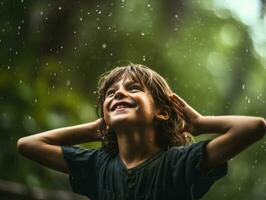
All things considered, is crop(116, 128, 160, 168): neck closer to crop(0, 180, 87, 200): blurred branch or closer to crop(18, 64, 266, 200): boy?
crop(18, 64, 266, 200): boy

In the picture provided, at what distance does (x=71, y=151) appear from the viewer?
2.16 ft

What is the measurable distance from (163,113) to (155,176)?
9cm

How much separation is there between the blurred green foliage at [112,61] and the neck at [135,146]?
50 cm

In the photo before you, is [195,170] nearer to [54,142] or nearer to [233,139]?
[233,139]

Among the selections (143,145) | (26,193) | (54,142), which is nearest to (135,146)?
(143,145)

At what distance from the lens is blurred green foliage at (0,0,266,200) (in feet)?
3.68

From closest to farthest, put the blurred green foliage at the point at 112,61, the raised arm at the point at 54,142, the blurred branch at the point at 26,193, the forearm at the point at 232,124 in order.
Result: the forearm at the point at 232,124 < the raised arm at the point at 54,142 < the blurred branch at the point at 26,193 < the blurred green foliage at the point at 112,61

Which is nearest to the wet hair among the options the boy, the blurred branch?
the boy

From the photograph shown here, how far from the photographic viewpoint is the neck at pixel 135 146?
62cm

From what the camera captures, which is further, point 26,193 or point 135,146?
point 26,193

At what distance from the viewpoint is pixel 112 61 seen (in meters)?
1.24

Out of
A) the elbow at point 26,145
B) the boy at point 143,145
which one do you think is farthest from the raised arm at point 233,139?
the elbow at point 26,145

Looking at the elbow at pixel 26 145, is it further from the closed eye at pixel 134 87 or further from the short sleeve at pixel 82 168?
the closed eye at pixel 134 87

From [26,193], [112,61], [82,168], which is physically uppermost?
[112,61]
